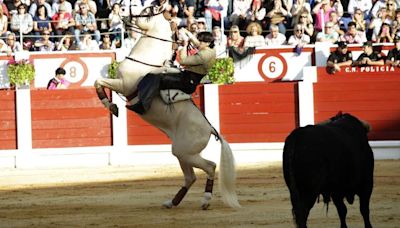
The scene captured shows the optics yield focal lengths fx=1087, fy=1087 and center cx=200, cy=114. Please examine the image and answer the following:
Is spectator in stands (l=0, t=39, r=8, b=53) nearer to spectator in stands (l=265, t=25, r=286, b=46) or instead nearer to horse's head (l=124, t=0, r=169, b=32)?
spectator in stands (l=265, t=25, r=286, b=46)

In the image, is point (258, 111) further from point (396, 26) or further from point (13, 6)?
point (13, 6)

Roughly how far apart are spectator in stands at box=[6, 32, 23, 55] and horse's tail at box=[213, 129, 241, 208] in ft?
26.0

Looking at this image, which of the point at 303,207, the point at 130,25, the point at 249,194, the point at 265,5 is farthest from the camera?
the point at 265,5

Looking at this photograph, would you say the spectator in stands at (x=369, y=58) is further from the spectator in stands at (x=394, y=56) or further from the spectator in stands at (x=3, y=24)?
the spectator in stands at (x=3, y=24)

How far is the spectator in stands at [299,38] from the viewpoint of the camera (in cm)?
1630

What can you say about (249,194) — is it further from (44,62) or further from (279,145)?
(44,62)

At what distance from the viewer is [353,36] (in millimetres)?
16078

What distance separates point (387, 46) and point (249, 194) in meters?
6.17

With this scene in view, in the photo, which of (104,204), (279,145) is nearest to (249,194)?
(104,204)

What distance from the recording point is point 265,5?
1695cm

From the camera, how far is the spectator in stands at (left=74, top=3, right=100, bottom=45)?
1664 cm

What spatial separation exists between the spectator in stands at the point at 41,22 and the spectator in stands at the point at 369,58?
486cm

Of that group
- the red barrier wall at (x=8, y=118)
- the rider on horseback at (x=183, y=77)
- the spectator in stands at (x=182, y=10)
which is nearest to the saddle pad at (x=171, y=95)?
the rider on horseback at (x=183, y=77)

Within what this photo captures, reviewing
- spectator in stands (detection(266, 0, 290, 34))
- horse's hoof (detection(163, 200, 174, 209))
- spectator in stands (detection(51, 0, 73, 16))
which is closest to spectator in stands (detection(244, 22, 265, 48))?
spectator in stands (detection(266, 0, 290, 34))
